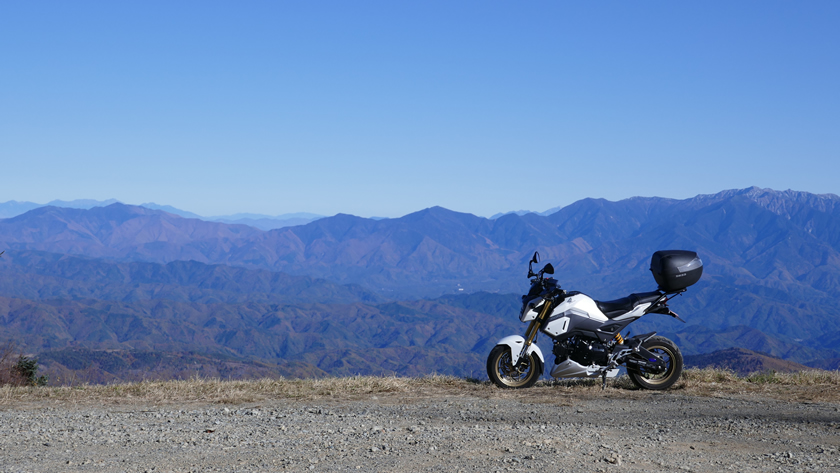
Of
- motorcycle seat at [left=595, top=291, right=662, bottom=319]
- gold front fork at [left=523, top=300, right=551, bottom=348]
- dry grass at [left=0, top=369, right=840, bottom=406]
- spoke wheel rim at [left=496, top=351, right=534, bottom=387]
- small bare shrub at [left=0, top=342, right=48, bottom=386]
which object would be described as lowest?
small bare shrub at [left=0, top=342, right=48, bottom=386]

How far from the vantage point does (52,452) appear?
7000 millimetres

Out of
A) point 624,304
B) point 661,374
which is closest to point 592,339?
point 624,304

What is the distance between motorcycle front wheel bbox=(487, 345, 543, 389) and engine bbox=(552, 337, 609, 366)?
0.39m

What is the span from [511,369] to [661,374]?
2.39 meters

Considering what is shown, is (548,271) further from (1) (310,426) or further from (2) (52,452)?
(2) (52,452)

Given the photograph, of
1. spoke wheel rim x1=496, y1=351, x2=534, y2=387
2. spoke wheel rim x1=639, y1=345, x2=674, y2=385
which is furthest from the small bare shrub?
spoke wheel rim x1=639, y1=345, x2=674, y2=385

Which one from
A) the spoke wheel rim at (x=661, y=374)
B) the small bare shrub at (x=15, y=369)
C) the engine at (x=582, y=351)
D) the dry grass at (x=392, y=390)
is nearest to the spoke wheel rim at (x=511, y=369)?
the dry grass at (x=392, y=390)

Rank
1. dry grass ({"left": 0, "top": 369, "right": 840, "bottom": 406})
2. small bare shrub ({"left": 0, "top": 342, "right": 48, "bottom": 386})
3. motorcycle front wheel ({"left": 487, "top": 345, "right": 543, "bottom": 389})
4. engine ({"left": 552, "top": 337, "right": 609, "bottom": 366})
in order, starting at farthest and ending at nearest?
small bare shrub ({"left": 0, "top": 342, "right": 48, "bottom": 386}) → motorcycle front wheel ({"left": 487, "top": 345, "right": 543, "bottom": 389}) → engine ({"left": 552, "top": 337, "right": 609, "bottom": 366}) → dry grass ({"left": 0, "top": 369, "right": 840, "bottom": 406})

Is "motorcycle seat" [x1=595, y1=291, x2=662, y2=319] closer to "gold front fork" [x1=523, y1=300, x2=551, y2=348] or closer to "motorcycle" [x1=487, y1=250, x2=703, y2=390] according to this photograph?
"motorcycle" [x1=487, y1=250, x2=703, y2=390]

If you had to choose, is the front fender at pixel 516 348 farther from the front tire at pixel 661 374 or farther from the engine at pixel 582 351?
the front tire at pixel 661 374

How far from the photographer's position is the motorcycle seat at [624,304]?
435 inches

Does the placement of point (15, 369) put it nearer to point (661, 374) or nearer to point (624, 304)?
point (624, 304)

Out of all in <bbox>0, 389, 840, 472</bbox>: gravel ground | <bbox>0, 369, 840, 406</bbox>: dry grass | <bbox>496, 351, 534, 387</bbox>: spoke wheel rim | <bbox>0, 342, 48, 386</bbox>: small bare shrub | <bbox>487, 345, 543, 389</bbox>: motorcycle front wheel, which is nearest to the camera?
<bbox>0, 389, 840, 472</bbox>: gravel ground

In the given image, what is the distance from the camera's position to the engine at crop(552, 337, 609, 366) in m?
10.9
